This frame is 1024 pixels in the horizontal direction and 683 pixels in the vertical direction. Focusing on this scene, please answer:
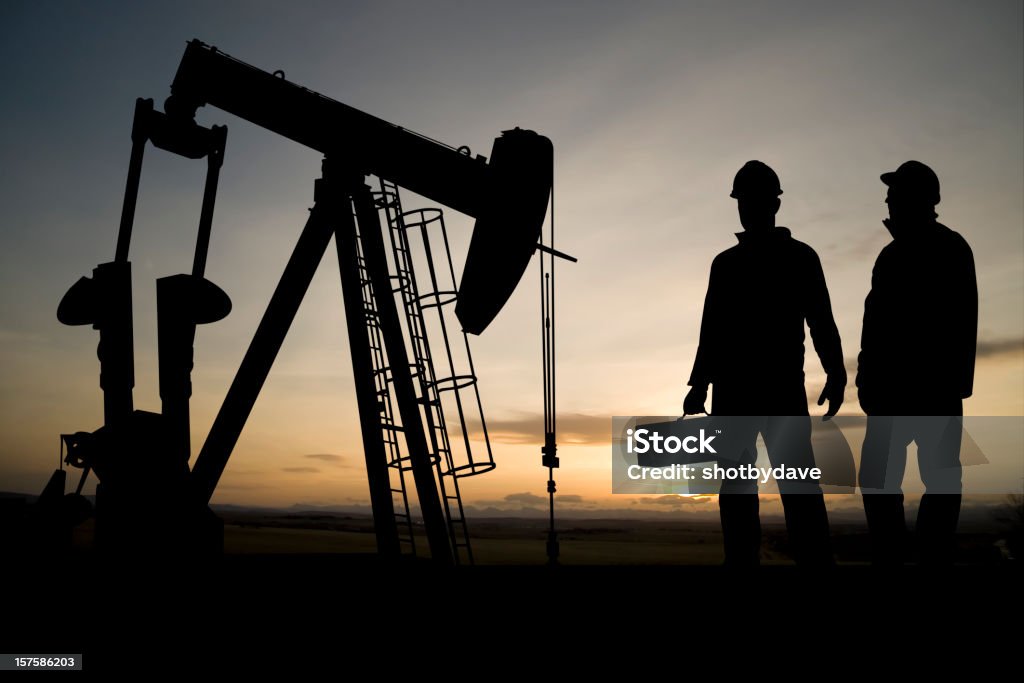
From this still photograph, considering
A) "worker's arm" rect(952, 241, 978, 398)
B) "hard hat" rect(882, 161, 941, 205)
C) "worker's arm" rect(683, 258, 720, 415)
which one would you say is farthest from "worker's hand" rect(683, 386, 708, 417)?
"hard hat" rect(882, 161, 941, 205)

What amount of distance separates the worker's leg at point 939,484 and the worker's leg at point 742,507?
3.14 feet

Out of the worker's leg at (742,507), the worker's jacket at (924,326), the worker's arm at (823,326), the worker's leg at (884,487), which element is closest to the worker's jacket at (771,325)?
the worker's arm at (823,326)

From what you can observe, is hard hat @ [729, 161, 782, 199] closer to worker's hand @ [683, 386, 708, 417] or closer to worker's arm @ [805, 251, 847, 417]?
worker's arm @ [805, 251, 847, 417]

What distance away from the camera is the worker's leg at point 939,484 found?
148 inches

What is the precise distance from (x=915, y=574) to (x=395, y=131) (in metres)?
6.08

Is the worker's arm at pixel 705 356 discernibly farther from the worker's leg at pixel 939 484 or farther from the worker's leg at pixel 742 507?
the worker's leg at pixel 939 484

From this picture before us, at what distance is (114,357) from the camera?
5.45 m

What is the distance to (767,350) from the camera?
3.79m

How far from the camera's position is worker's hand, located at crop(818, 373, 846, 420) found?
13.0 feet

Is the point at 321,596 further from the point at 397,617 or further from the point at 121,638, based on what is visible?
the point at 121,638

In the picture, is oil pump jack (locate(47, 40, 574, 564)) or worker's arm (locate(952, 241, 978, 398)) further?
oil pump jack (locate(47, 40, 574, 564))

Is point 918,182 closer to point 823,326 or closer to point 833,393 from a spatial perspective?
point 823,326

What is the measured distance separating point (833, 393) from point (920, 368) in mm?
480

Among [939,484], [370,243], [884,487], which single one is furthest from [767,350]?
[370,243]
